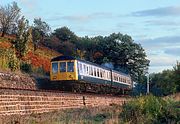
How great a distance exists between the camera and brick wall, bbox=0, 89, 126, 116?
→ 55.9 ft

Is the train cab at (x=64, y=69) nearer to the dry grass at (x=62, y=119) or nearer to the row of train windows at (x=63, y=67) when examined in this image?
the row of train windows at (x=63, y=67)

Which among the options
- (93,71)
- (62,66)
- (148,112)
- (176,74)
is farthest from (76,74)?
(176,74)

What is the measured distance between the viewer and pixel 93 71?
36.6 m

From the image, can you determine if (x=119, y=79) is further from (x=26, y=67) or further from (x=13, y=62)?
(x=13, y=62)

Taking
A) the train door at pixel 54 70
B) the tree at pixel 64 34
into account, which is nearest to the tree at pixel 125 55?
the tree at pixel 64 34

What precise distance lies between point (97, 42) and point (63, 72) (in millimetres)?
48986

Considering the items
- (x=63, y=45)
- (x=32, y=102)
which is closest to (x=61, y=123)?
(x=32, y=102)

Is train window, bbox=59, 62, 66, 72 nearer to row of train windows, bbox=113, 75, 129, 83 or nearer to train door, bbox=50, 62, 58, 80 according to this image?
train door, bbox=50, 62, 58, 80

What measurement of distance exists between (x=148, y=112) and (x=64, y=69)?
18.3 metres

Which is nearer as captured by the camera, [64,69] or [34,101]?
[34,101]

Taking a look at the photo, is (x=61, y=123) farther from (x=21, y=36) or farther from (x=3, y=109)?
(x=21, y=36)

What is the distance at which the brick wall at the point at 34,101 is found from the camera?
17.0m

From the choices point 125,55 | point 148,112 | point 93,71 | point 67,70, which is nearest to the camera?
point 148,112

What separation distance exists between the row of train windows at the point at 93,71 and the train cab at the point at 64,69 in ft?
2.18
